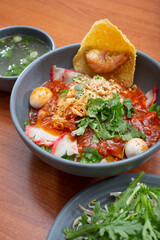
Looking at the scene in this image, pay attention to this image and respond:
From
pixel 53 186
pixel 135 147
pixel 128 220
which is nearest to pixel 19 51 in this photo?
pixel 53 186

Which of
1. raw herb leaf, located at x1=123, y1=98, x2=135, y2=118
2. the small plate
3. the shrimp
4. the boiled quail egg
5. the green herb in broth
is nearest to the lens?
the small plate

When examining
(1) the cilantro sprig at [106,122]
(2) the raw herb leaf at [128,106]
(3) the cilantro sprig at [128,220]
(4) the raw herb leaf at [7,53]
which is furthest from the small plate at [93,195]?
(4) the raw herb leaf at [7,53]

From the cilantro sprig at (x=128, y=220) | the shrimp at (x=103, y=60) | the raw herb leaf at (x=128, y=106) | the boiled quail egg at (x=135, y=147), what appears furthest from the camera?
the shrimp at (x=103, y=60)

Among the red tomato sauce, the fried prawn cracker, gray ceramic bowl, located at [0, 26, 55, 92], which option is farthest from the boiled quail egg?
gray ceramic bowl, located at [0, 26, 55, 92]

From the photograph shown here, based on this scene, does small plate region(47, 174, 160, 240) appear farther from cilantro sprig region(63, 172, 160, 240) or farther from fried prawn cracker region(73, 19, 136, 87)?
fried prawn cracker region(73, 19, 136, 87)

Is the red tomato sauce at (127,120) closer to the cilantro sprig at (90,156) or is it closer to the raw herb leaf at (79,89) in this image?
the cilantro sprig at (90,156)

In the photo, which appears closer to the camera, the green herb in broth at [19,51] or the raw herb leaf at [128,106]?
the raw herb leaf at [128,106]
